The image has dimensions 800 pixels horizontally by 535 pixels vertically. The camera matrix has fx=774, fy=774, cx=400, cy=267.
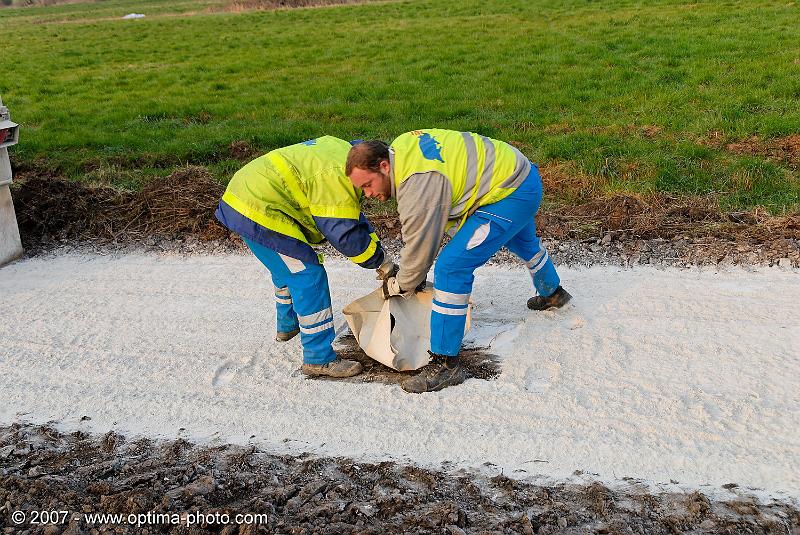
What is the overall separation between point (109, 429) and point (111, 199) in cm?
384

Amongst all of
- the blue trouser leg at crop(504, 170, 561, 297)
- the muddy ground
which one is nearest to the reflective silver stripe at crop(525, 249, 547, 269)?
the blue trouser leg at crop(504, 170, 561, 297)

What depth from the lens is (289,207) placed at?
4340mm

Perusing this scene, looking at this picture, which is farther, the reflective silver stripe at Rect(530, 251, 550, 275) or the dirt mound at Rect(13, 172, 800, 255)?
the dirt mound at Rect(13, 172, 800, 255)

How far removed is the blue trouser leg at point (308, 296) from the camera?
448 centimetres

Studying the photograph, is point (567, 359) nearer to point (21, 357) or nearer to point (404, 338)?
point (404, 338)

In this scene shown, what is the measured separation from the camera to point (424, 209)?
13.1 feet

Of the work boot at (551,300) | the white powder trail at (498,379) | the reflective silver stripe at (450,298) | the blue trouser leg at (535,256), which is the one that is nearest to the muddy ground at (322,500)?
the white powder trail at (498,379)

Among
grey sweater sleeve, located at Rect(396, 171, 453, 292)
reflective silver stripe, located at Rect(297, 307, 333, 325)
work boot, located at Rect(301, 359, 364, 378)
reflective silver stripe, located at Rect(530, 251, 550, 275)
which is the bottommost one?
work boot, located at Rect(301, 359, 364, 378)

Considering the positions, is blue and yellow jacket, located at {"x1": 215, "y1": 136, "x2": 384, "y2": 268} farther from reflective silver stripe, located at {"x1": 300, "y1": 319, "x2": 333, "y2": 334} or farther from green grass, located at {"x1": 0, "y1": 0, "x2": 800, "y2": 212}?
green grass, located at {"x1": 0, "y1": 0, "x2": 800, "y2": 212}

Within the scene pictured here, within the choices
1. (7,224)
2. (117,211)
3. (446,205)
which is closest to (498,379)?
(446,205)

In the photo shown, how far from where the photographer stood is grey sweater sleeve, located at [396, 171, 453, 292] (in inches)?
156

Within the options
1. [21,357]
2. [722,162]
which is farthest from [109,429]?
[722,162]

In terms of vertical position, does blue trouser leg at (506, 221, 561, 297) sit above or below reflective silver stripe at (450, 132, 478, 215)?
below

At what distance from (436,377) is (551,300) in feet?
4.26
